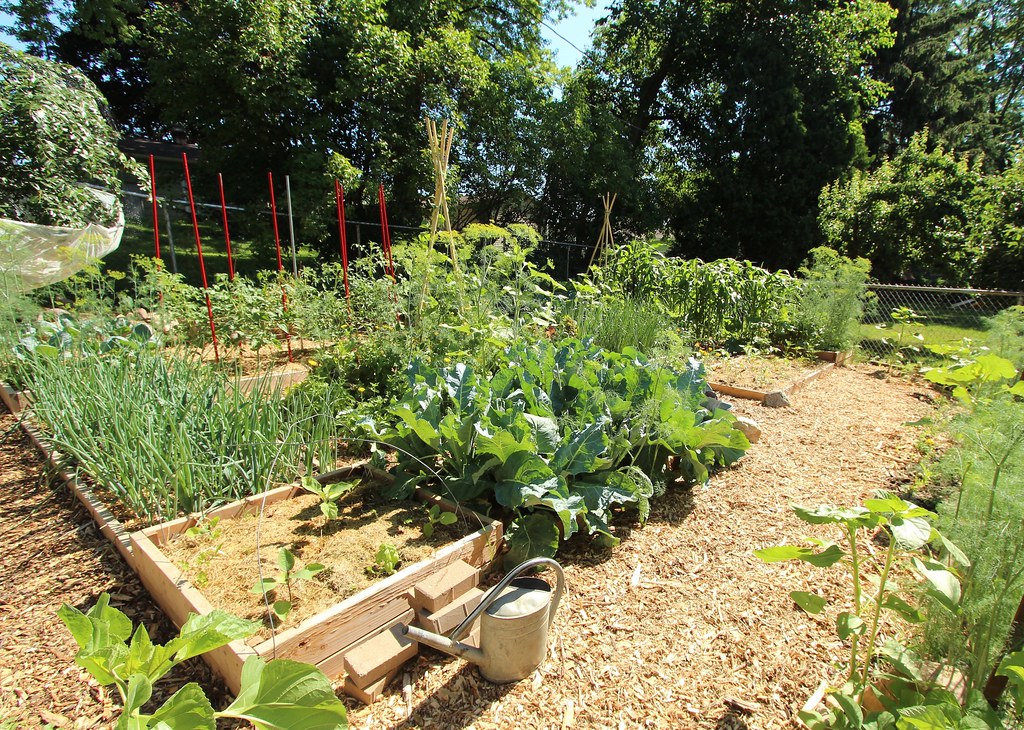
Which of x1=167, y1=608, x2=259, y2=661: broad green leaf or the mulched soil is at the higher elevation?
x1=167, y1=608, x2=259, y2=661: broad green leaf

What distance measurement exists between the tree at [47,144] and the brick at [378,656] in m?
6.89

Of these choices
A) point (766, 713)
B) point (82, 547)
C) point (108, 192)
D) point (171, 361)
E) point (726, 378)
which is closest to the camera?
point (766, 713)

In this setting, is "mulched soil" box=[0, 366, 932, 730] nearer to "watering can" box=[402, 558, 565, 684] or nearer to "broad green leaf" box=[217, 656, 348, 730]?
"watering can" box=[402, 558, 565, 684]

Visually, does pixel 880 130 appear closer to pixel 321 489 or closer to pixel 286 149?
pixel 286 149

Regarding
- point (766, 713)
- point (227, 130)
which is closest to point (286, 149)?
point (227, 130)

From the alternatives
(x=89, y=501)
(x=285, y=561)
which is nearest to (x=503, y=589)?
(x=285, y=561)

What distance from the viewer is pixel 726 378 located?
4.90m

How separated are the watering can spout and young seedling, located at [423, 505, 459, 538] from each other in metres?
0.51

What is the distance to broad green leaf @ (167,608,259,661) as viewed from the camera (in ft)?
3.62

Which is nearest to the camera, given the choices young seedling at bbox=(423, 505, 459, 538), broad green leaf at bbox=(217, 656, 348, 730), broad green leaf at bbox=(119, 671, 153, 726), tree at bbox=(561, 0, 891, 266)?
broad green leaf at bbox=(119, 671, 153, 726)

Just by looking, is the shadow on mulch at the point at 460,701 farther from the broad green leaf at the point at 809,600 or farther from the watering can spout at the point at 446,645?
the broad green leaf at the point at 809,600

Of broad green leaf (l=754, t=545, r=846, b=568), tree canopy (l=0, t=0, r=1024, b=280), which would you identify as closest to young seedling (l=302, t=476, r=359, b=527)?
broad green leaf (l=754, t=545, r=846, b=568)

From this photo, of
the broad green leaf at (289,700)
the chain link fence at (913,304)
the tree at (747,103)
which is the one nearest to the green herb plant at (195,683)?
the broad green leaf at (289,700)

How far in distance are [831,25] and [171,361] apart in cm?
1575
